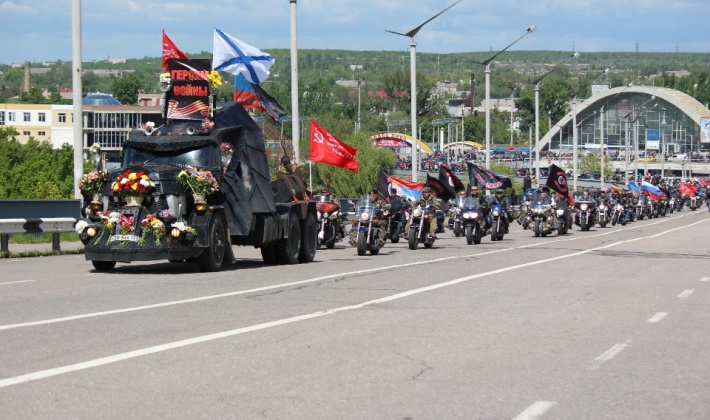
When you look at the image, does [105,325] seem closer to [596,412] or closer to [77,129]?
[596,412]

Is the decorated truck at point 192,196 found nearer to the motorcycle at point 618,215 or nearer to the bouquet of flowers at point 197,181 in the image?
the bouquet of flowers at point 197,181

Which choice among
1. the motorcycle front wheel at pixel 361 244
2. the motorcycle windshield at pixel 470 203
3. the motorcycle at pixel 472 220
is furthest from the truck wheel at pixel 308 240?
the motorcycle windshield at pixel 470 203

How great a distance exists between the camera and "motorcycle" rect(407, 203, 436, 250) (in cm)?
3114

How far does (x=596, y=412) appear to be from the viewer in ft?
28.2

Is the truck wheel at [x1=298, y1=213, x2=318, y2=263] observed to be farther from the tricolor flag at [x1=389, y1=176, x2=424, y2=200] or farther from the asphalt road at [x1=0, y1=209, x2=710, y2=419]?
the tricolor flag at [x1=389, y1=176, x2=424, y2=200]

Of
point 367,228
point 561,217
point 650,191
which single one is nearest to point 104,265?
point 367,228

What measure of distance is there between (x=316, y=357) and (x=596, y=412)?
3113 mm

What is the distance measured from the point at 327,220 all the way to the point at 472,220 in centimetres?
529

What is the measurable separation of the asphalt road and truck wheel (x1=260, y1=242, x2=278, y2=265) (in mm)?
2688

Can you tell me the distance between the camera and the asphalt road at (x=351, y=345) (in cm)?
877

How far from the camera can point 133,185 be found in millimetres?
20141

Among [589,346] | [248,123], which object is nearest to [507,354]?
[589,346]

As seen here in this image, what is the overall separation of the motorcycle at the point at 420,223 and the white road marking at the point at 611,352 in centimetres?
1876

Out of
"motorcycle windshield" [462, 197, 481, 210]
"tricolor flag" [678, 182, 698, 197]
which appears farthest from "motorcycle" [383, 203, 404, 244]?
"tricolor flag" [678, 182, 698, 197]
